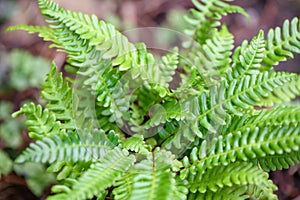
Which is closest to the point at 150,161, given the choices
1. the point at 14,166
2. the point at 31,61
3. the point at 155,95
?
the point at 155,95

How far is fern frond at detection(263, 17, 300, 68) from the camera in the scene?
166cm

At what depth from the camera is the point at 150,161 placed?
1.36m

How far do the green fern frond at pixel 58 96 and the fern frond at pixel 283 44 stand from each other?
29.8 inches

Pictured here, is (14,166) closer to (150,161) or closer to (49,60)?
(49,60)

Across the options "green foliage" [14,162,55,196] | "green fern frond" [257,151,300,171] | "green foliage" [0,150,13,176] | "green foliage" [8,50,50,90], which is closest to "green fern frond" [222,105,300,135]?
"green fern frond" [257,151,300,171]

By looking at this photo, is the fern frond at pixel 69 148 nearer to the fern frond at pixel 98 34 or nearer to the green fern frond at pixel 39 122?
the green fern frond at pixel 39 122

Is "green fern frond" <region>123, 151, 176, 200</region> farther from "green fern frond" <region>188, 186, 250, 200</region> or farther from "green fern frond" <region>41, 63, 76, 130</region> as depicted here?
"green fern frond" <region>41, 63, 76, 130</region>

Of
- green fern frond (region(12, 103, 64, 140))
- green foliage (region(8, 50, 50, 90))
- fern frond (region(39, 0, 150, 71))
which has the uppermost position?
green foliage (region(8, 50, 50, 90))

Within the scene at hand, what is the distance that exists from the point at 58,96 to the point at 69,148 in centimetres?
29

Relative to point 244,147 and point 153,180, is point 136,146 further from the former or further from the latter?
point 244,147

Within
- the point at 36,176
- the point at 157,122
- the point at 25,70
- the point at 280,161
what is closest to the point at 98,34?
the point at 157,122

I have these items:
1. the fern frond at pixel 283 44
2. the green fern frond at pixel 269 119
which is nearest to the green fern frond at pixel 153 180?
the green fern frond at pixel 269 119

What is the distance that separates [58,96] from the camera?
1.54 m

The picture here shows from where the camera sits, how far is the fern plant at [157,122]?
128cm
